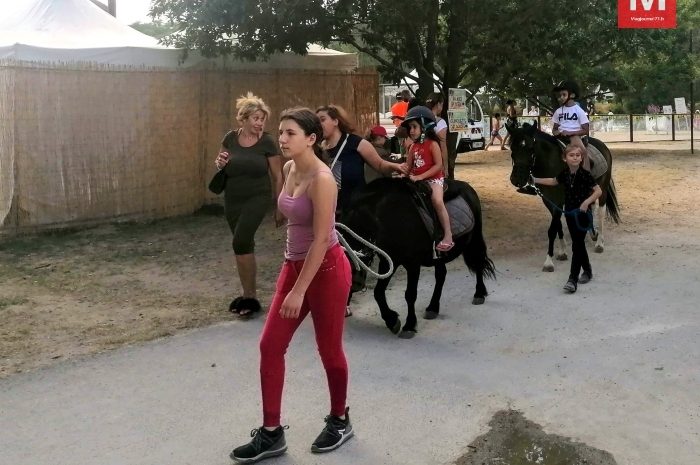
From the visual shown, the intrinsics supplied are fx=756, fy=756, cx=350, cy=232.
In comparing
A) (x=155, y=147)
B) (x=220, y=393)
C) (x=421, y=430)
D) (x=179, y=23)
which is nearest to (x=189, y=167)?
(x=155, y=147)

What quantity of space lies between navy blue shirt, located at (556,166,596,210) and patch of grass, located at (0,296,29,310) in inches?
207

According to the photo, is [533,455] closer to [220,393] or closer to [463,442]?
[463,442]

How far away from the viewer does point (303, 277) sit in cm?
357

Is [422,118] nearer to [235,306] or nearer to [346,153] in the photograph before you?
[346,153]

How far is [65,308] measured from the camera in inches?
273

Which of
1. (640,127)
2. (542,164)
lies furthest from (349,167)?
(640,127)

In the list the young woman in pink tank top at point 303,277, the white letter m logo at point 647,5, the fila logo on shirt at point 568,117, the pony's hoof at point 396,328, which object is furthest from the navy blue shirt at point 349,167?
the white letter m logo at point 647,5

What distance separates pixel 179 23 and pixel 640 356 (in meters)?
8.24

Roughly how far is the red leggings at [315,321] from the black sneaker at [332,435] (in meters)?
0.26

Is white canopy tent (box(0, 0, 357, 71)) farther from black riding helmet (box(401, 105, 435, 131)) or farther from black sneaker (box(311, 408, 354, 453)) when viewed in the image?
black sneaker (box(311, 408, 354, 453))

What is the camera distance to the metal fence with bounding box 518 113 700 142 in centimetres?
3073

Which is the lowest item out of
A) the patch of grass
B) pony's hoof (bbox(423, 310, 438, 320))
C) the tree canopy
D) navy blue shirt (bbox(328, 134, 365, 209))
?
pony's hoof (bbox(423, 310, 438, 320))

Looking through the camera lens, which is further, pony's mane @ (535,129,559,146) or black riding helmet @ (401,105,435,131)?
pony's mane @ (535,129,559,146)

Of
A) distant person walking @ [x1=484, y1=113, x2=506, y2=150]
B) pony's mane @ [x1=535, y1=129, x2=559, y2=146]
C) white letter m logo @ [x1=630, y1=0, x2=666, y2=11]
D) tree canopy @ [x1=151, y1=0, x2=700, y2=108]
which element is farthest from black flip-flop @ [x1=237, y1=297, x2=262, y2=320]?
distant person walking @ [x1=484, y1=113, x2=506, y2=150]
